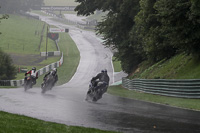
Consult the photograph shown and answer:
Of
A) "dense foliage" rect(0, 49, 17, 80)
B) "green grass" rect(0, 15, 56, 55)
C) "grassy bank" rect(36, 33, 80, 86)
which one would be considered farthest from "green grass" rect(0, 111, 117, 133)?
"green grass" rect(0, 15, 56, 55)

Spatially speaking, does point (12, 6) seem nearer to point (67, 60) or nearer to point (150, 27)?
point (67, 60)

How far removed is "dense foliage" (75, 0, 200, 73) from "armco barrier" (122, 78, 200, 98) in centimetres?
242

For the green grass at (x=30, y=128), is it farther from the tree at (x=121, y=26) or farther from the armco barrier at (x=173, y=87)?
the tree at (x=121, y=26)

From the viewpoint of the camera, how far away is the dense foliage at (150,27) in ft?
69.9

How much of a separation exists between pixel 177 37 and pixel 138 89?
6808 mm

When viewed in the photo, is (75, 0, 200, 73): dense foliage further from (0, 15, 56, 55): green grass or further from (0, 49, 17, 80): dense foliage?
(0, 15, 56, 55): green grass

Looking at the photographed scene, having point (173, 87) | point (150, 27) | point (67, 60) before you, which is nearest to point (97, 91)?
point (173, 87)

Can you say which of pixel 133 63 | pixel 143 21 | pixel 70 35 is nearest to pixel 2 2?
pixel 70 35

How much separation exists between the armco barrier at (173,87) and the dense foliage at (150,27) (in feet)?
7.93

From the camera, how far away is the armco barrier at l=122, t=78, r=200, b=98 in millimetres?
18859

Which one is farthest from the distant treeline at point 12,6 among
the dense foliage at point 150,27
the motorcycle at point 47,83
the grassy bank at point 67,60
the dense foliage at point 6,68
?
the motorcycle at point 47,83

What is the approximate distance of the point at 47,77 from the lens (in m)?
25.6

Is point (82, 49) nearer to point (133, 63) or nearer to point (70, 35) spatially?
point (70, 35)

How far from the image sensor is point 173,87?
21.0 metres
